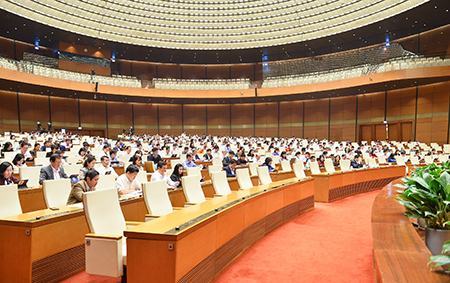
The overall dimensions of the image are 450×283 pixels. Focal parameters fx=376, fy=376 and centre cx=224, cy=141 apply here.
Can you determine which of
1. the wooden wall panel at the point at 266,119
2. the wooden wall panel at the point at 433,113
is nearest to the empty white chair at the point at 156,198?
the wooden wall panel at the point at 433,113

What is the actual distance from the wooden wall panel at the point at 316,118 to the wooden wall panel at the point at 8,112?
19477 mm

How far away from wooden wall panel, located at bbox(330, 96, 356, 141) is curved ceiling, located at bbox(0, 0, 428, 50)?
534 centimetres

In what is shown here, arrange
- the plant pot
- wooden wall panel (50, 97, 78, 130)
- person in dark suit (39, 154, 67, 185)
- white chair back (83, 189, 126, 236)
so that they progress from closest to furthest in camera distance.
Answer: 1. the plant pot
2. white chair back (83, 189, 126, 236)
3. person in dark suit (39, 154, 67, 185)
4. wooden wall panel (50, 97, 78, 130)

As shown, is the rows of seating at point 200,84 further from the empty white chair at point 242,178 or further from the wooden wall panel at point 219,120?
the empty white chair at point 242,178

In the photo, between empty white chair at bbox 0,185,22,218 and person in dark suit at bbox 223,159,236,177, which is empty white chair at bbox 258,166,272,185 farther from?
empty white chair at bbox 0,185,22,218

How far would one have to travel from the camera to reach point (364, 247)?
4.68 m

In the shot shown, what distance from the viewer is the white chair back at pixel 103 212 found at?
3.16 m

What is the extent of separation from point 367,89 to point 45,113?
67.4 feet

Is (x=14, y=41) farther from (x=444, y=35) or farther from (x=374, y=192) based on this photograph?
(x=444, y=35)

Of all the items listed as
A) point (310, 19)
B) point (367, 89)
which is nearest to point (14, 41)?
point (310, 19)

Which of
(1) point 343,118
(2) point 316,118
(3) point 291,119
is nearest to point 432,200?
(1) point 343,118

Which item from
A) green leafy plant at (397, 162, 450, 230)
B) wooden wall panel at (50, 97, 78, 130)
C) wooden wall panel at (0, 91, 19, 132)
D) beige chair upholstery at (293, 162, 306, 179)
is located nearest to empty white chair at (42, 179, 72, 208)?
green leafy plant at (397, 162, 450, 230)

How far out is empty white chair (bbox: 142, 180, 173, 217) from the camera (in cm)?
402

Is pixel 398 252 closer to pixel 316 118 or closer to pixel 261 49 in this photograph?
pixel 261 49
